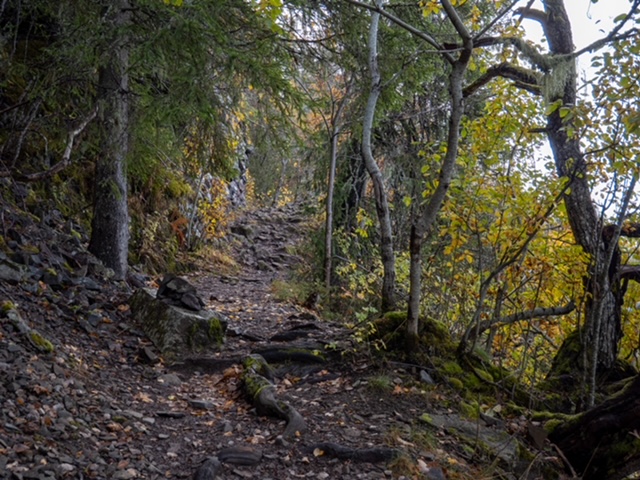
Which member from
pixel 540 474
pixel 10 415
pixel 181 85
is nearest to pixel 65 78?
pixel 181 85

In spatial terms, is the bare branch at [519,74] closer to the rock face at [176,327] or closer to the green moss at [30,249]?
the rock face at [176,327]

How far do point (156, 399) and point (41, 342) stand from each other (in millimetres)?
1151

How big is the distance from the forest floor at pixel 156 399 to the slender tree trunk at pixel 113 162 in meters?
0.40

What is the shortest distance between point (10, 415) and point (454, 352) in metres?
4.17

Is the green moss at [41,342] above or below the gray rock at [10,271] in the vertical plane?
below

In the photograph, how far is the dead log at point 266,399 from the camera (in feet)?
13.6

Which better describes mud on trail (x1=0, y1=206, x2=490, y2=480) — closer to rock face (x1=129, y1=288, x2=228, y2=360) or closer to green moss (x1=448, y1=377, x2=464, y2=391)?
rock face (x1=129, y1=288, x2=228, y2=360)

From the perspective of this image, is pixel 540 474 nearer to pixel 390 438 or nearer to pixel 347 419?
pixel 390 438

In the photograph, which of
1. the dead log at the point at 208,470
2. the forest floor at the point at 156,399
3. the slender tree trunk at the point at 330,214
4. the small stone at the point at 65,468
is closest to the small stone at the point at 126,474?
the forest floor at the point at 156,399

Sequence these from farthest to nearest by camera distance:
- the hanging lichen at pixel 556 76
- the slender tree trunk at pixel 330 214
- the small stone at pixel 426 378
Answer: the slender tree trunk at pixel 330 214 → the hanging lichen at pixel 556 76 → the small stone at pixel 426 378

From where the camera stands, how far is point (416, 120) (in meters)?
10.7

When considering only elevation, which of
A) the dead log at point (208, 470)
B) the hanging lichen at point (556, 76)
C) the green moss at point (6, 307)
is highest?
the hanging lichen at point (556, 76)

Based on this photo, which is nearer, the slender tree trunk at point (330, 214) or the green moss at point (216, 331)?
the green moss at point (216, 331)

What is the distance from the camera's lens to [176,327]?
238 inches
